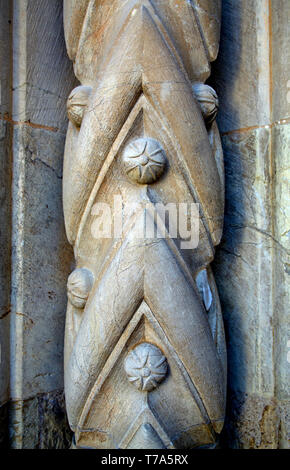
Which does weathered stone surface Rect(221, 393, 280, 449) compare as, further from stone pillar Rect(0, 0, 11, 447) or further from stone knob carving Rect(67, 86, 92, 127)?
stone knob carving Rect(67, 86, 92, 127)

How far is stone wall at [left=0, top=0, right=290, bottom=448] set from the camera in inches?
38.0

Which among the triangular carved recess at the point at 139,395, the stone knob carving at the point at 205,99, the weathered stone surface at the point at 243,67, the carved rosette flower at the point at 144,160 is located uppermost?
the weathered stone surface at the point at 243,67

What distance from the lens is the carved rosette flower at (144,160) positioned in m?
0.80

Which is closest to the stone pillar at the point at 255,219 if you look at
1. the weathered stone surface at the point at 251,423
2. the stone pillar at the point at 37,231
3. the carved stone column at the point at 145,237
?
the weathered stone surface at the point at 251,423

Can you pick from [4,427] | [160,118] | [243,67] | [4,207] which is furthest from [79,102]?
[4,427]

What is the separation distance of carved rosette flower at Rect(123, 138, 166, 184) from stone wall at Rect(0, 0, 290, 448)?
281 mm

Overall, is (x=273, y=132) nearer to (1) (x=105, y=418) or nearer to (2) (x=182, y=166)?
(2) (x=182, y=166)

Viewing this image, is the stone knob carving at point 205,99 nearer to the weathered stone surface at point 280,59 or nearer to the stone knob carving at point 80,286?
the weathered stone surface at point 280,59

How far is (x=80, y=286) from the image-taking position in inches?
33.9

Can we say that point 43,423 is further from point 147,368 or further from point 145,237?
point 145,237

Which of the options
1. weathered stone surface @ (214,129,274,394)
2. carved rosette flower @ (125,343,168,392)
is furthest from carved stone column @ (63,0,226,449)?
weathered stone surface @ (214,129,274,394)

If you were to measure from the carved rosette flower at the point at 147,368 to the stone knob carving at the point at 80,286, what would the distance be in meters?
0.15

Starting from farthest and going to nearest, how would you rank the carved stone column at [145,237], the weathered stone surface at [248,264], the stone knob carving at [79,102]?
the weathered stone surface at [248,264], the stone knob carving at [79,102], the carved stone column at [145,237]

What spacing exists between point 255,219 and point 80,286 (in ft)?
1.38
